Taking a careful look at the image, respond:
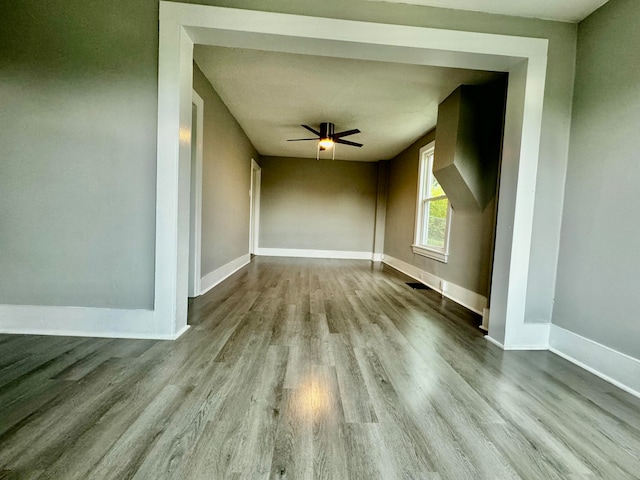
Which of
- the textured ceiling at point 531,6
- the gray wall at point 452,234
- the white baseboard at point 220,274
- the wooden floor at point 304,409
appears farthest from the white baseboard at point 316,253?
the textured ceiling at point 531,6

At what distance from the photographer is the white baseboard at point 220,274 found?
3.39 metres

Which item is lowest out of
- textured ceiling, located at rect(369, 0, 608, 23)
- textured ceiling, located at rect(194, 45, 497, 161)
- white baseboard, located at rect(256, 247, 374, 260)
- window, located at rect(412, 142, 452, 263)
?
white baseboard, located at rect(256, 247, 374, 260)

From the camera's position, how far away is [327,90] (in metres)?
3.20

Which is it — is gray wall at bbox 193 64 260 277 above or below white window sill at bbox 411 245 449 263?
above

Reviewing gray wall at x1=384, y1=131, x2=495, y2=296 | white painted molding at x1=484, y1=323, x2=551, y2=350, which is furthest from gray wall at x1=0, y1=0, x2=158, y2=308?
gray wall at x1=384, y1=131, x2=495, y2=296

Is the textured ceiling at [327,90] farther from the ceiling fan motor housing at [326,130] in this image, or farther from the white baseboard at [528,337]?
the white baseboard at [528,337]

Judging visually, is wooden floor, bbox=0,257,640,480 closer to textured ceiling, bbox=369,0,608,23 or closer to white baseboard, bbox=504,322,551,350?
white baseboard, bbox=504,322,551,350

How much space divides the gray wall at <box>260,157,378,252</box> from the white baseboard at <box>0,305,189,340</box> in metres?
5.05

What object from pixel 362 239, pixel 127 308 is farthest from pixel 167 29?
pixel 362 239

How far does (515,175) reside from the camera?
6.86 feet

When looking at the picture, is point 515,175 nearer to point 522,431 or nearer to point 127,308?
point 522,431

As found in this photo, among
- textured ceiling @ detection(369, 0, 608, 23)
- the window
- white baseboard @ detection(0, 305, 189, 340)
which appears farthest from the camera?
the window

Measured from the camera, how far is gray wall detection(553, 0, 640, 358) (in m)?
1.66

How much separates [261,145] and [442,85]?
385 cm
